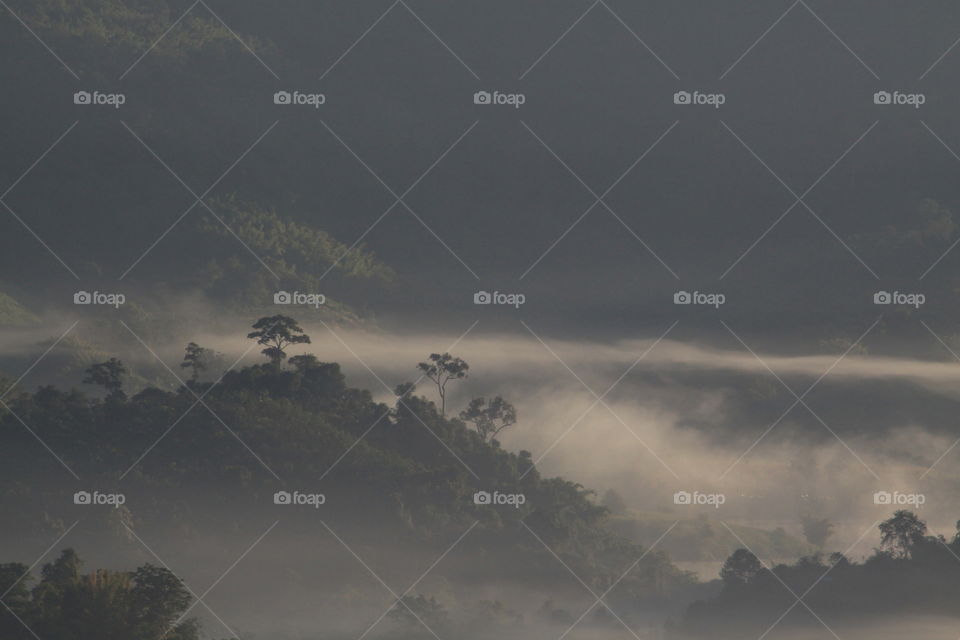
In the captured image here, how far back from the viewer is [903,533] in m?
62.0

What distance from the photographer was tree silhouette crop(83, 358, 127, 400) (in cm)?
5928

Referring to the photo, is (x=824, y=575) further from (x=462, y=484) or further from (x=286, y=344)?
(x=286, y=344)

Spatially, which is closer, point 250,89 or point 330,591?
point 330,591

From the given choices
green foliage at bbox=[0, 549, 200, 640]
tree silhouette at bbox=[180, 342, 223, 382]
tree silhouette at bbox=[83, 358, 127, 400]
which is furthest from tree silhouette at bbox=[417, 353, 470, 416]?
green foliage at bbox=[0, 549, 200, 640]

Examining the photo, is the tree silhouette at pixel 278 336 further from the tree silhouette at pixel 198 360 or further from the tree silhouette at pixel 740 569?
the tree silhouette at pixel 740 569

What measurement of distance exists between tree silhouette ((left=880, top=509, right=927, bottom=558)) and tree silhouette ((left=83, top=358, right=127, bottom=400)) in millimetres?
34147

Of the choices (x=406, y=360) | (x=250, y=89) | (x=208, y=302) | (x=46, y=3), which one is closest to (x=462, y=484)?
(x=406, y=360)

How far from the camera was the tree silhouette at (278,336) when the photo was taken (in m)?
59.9

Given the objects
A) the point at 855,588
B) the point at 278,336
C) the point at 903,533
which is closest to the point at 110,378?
the point at 278,336

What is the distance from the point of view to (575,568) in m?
68.8

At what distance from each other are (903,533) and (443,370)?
21717 millimetres

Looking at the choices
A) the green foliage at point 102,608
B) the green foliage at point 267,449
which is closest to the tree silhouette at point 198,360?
the green foliage at point 267,449

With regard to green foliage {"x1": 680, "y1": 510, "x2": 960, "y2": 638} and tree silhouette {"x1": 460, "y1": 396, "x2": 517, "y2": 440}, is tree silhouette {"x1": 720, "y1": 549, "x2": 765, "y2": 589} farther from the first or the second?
tree silhouette {"x1": 460, "y1": 396, "x2": 517, "y2": 440}

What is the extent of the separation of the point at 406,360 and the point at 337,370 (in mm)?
6449
